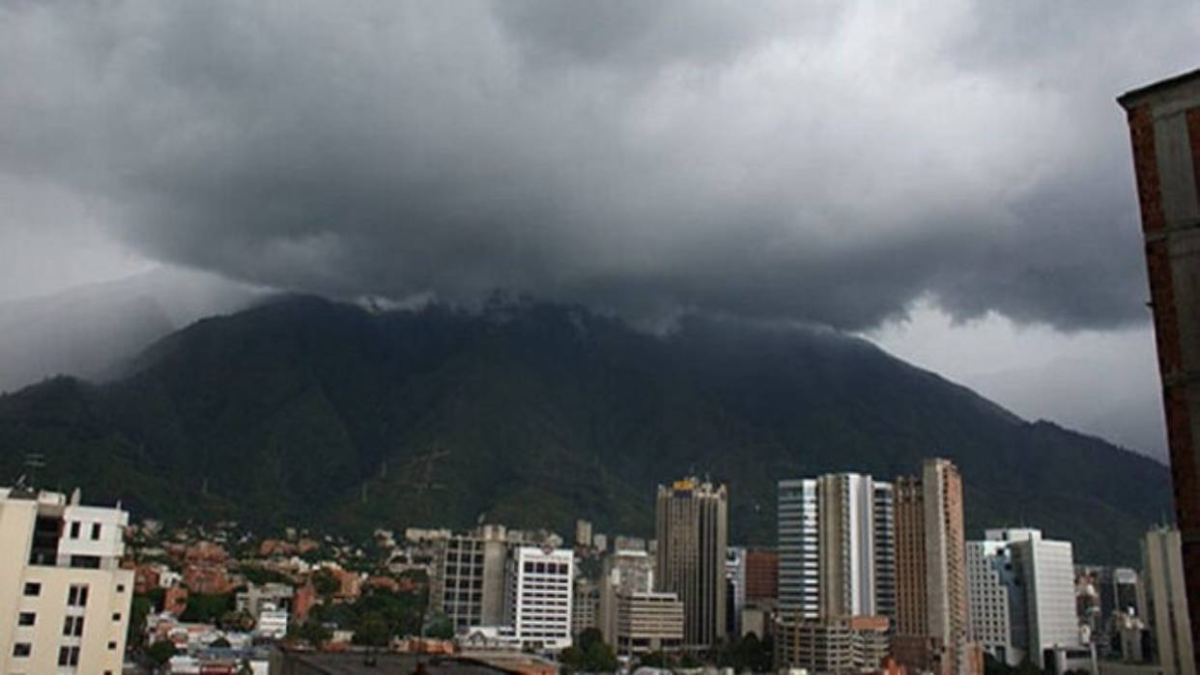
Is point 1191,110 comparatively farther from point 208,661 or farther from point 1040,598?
point 1040,598

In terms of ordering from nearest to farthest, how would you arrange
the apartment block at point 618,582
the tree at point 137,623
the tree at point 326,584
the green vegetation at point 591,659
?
the tree at point 137,623 → the green vegetation at point 591,659 → the apartment block at point 618,582 → the tree at point 326,584

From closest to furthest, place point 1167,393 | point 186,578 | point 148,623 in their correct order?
point 1167,393 < point 148,623 < point 186,578

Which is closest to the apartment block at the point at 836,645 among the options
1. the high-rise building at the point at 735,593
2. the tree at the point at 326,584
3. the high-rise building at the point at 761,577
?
the high-rise building at the point at 735,593

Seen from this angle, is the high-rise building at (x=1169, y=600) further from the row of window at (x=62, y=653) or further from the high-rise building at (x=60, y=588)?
the row of window at (x=62, y=653)

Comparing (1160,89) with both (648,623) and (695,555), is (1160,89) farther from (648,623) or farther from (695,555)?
(695,555)

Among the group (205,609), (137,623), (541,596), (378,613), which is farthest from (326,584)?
(137,623)

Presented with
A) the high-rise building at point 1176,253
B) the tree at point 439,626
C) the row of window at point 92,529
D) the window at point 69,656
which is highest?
the high-rise building at point 1176,253

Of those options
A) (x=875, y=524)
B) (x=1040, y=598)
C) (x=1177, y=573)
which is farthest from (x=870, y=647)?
(x=1177, y=573)

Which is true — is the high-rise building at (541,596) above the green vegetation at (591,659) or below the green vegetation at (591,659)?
above
